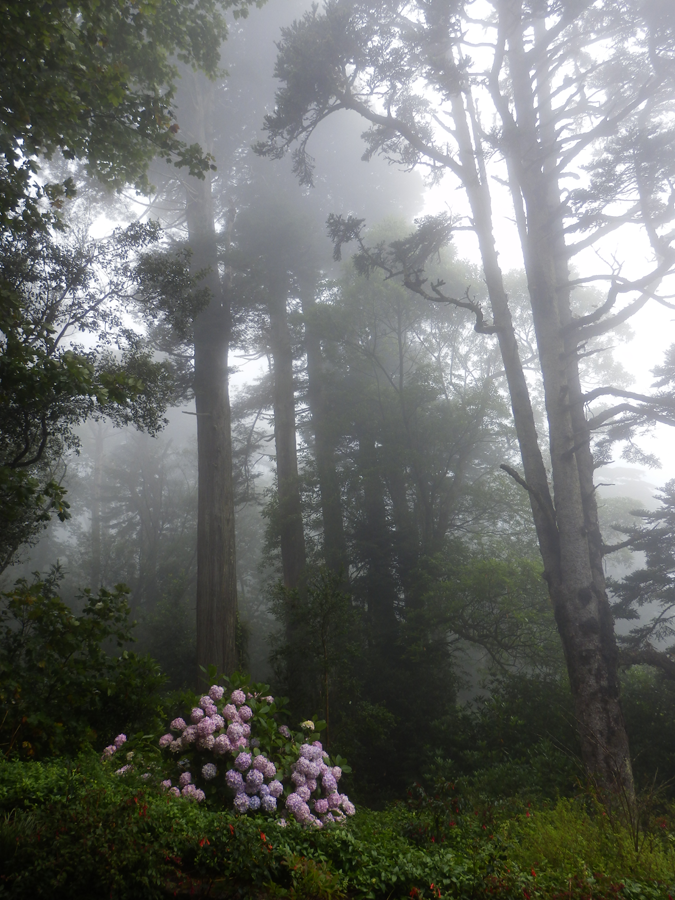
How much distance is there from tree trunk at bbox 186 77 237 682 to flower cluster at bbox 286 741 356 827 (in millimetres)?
4162

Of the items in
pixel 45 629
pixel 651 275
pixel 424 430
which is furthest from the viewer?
pixel 424 430

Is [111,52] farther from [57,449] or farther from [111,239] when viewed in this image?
[57,449]

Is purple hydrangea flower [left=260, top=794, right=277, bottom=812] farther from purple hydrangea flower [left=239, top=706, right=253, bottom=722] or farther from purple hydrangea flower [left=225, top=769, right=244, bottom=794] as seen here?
purple hydrangea flower [left=239, top=706, right=253, bottom=722]

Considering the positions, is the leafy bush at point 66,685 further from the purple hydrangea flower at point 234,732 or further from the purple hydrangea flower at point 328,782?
the purple hydrangea flower at point 328,782

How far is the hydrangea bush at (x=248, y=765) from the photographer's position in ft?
12.3

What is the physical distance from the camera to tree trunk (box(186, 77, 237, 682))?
8578 millimetres

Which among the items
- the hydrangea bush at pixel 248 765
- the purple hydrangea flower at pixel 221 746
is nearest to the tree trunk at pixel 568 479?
the hydrangea bush at pixel 248 765

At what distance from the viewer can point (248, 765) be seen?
3844 millimetres

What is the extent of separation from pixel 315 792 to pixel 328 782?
16 centimetres

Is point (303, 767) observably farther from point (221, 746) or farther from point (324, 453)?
point (324, 453)

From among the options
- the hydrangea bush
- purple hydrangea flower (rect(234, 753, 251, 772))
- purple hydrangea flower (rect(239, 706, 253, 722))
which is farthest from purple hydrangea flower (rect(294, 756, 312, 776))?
purple hydrangea flower (rect(239, 706, 253, 722))

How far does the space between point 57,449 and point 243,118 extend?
16.8 metres

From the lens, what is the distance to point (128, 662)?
488 cm

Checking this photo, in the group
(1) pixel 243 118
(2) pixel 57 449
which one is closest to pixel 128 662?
(2) pixel 57 449
